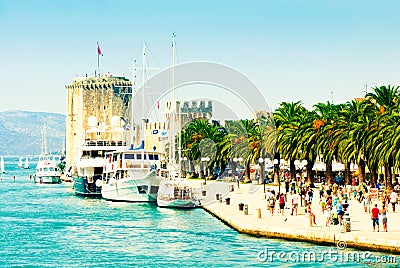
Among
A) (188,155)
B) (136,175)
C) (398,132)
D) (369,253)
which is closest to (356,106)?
(398,132)

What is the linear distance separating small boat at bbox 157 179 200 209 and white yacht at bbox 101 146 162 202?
324 cm

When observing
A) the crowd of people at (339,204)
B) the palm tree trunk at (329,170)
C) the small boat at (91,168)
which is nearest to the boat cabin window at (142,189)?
the small boat at (91,168)

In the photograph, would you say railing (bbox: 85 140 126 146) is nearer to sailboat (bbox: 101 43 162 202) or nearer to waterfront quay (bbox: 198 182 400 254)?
sailboat (bbox: 101 43 162 202)

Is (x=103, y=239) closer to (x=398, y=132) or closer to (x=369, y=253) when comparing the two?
(x=369, y=253)

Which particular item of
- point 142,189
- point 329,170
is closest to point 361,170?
point 329,170

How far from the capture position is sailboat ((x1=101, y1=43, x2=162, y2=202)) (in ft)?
182

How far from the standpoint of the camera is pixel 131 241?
3572 centimetres

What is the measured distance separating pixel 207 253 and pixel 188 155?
207ft

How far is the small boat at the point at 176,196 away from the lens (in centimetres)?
5044

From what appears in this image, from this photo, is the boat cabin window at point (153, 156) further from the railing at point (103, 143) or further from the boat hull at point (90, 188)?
the railing at point (103, 143)

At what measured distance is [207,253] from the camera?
31219mm

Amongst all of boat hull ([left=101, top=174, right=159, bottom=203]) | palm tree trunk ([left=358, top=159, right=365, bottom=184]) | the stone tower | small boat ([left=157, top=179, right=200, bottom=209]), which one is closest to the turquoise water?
small boat ([left=157, top=179, right=200, bottom=209])

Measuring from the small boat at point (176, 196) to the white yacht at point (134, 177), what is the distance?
3242mm

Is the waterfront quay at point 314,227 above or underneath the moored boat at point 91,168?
underneath
